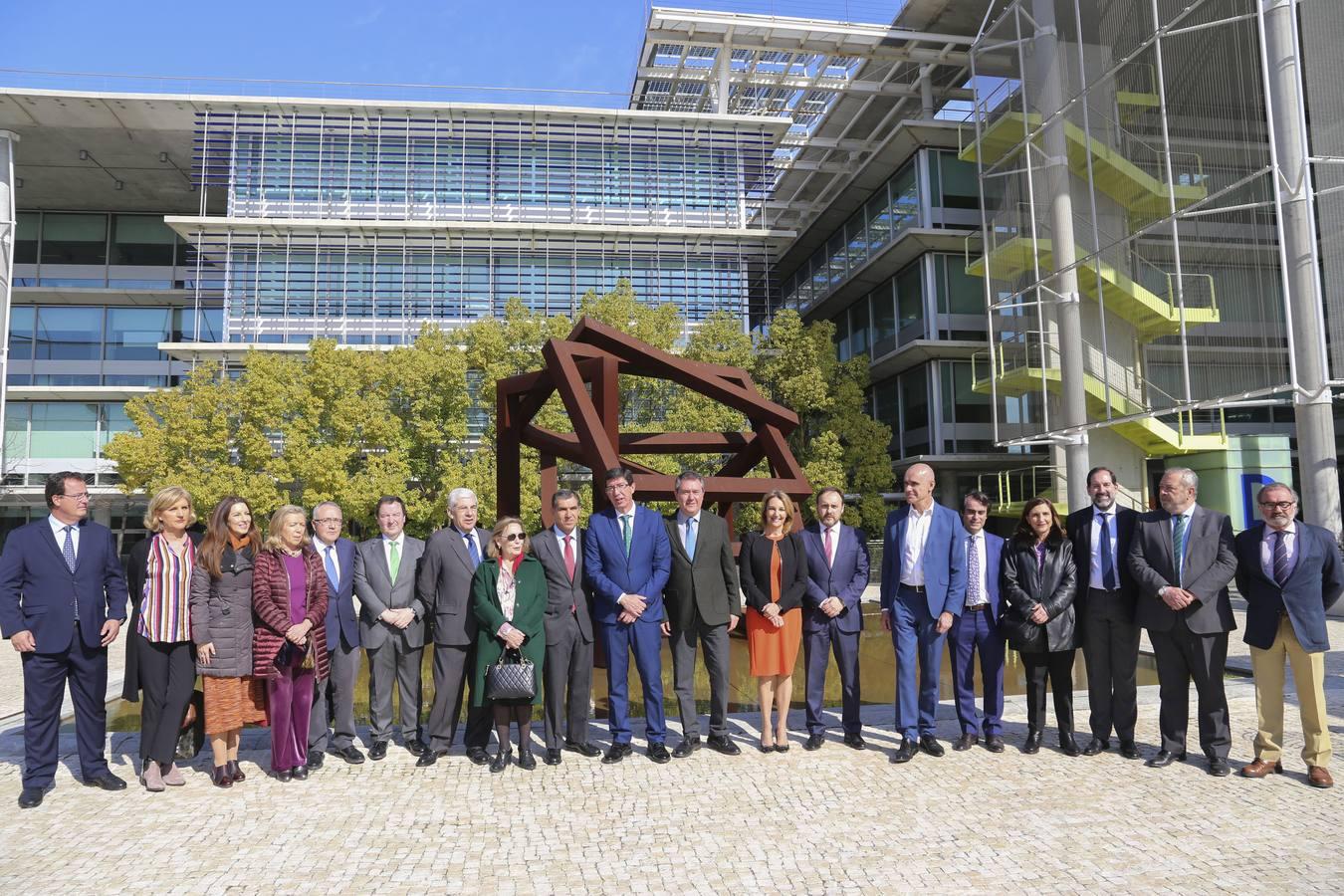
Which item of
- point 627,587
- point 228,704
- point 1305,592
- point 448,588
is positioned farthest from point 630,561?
point 1305,592

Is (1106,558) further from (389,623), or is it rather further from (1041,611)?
(389,623)

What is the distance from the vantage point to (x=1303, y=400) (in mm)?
15227

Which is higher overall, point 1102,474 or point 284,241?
point 284,241

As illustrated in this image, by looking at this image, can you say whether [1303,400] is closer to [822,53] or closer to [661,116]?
[822,53]

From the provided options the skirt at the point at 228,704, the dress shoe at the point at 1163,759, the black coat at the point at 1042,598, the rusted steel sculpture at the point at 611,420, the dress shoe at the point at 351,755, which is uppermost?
the rusted steel sculpture at the point at 611,420

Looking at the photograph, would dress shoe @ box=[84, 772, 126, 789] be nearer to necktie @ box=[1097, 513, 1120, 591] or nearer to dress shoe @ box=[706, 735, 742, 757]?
dress shoe @ box=[706, 735, 742, 757]

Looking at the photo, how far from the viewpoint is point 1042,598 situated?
6.34 meters

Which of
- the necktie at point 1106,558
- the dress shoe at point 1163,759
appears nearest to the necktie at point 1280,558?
the necktie at point 1106,558

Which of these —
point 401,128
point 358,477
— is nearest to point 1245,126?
point 358,477

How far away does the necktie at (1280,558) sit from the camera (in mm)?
5770

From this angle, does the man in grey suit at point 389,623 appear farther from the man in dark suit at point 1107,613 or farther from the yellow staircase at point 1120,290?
the yellow staircase at point 1120,290

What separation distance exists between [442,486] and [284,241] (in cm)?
1376

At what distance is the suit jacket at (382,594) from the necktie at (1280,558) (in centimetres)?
554

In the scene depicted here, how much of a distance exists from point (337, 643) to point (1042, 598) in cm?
480
